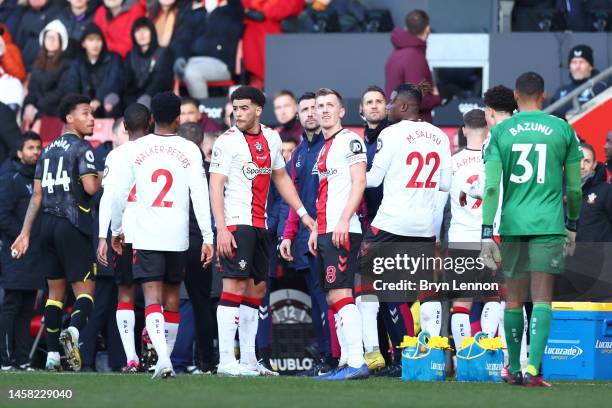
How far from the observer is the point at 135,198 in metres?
11.6

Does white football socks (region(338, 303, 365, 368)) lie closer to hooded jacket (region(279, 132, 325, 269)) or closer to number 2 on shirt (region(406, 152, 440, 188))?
number 2 on shirt (region(406, 152, 440, 188))

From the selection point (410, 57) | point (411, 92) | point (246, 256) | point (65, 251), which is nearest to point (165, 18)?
point (410, 57)

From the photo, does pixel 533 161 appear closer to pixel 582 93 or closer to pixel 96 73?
pixel 582 93

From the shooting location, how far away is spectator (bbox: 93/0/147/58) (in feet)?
64.1

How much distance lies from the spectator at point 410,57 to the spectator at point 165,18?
422cm

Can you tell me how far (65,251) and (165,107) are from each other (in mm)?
2371

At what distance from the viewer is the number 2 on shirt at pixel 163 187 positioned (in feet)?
37.5

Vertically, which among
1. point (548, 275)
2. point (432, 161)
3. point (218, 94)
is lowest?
point (548, 275)

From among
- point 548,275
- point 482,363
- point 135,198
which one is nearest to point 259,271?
point 135,198

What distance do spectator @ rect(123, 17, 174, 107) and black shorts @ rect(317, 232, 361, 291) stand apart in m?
7.34

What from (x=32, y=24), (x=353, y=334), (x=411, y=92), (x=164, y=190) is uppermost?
(x=32, y=24)

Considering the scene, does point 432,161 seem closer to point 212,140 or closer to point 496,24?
point 212,140

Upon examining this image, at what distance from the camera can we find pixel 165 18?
1938cm

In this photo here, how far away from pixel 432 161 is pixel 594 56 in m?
6.59
